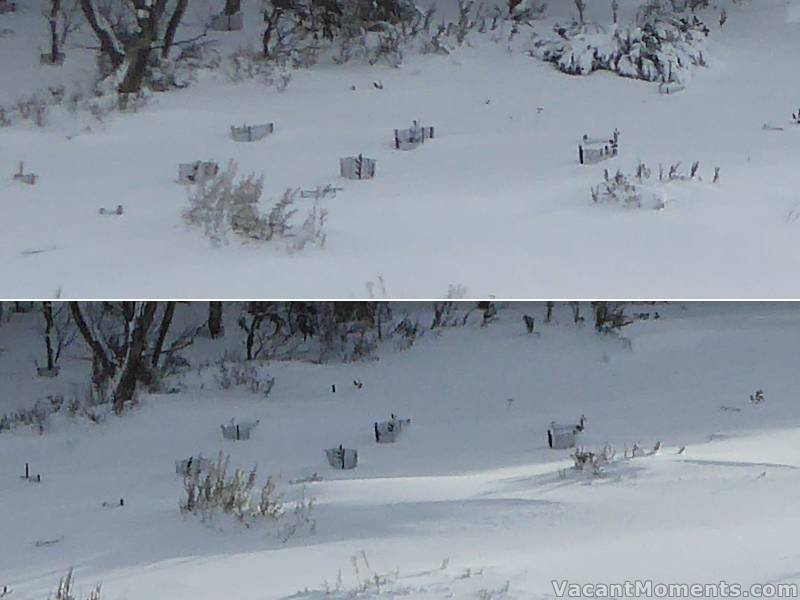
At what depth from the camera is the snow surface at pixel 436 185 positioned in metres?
4.05

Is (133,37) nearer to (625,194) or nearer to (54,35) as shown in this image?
(54,35)

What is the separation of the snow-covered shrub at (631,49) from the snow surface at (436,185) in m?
0.11

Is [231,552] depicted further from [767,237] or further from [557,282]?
[767,237]

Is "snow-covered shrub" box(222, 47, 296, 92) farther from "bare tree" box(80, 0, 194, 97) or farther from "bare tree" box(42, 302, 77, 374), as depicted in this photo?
"bare tree" box(42, 302, 77, 374)

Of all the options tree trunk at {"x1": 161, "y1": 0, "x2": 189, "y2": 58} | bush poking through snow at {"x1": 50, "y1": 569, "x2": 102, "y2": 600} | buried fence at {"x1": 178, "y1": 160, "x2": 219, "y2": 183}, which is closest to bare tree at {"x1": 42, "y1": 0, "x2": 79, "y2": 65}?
tree trunk at {"x1": 161, "y1": 0, "x2": 189, "y2": 58}

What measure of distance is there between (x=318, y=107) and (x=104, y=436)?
1950mm

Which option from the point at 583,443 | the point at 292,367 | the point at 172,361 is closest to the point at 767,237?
the point at 583,443

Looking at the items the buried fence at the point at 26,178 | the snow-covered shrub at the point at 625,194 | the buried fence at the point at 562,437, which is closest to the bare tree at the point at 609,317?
the buried fence at the point at 562,437

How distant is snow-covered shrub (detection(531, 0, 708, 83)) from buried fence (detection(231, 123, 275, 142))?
183cm

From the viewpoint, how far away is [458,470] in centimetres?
471

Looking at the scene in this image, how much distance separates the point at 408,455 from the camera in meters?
5.03

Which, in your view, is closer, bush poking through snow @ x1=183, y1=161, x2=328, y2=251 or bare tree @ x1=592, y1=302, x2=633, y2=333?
bush poking through snow @ x1=183, y1=161, x2=328, y2=251

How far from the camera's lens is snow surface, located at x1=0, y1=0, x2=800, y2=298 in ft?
13.3

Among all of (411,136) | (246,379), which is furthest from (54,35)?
(411,136)
